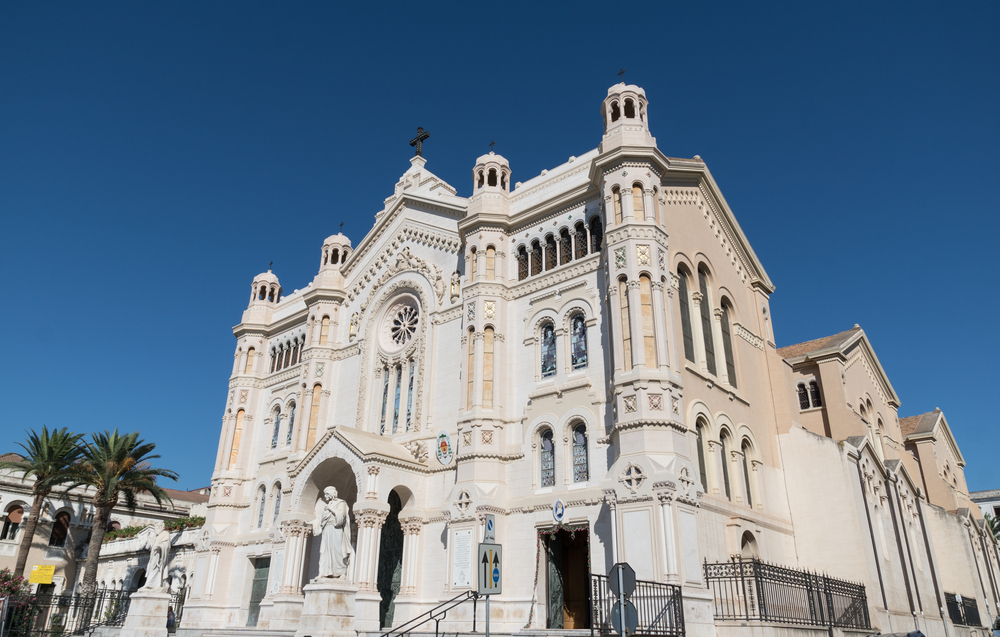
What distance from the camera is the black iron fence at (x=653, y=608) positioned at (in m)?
15.6

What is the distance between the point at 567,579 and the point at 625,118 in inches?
575

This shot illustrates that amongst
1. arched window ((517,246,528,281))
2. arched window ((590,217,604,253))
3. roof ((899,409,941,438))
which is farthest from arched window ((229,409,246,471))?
roof ((899,409,941,438))

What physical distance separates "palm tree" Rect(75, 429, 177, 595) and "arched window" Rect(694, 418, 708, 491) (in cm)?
2963

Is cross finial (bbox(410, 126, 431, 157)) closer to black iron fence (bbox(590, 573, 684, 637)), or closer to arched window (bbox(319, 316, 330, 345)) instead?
arched window (bbox(319, 316, 330, 345))

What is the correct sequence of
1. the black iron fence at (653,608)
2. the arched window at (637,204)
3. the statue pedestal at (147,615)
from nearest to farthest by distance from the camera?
the black iron fence at (653,608) → the arched window at (637,204) → the statue pedestal at (147,615)

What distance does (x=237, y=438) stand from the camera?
33906 mm

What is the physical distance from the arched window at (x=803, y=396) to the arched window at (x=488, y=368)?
14441mm

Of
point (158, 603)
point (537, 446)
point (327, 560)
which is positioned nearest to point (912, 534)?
point (537, 446)

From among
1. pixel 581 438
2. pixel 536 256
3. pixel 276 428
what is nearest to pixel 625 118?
pixel 536 256

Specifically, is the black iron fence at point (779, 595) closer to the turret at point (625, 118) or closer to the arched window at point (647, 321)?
the arched window at point (647, 321)

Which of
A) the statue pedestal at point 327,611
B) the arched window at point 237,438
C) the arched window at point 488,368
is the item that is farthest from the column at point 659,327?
the arched window at point 237,438

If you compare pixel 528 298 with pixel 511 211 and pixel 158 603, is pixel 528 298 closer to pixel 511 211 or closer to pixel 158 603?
pixel 511 211

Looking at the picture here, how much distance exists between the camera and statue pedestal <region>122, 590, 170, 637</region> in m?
23.4

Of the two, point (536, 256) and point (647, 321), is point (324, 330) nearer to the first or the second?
point (536, 256)
